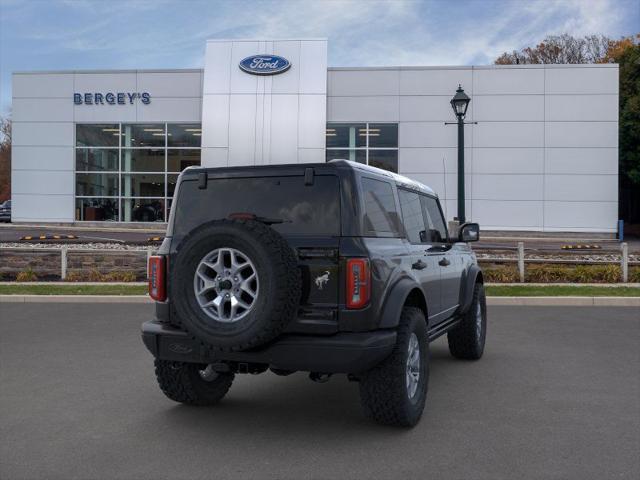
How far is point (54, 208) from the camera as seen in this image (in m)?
33.9

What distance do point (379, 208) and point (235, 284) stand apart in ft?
4.23

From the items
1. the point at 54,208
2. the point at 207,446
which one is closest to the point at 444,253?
the point at 207,446

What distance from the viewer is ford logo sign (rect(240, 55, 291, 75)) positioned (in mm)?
31453

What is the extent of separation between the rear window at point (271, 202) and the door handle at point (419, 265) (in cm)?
98

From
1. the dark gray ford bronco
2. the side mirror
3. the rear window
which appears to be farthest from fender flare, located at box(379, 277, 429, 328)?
the side mirror

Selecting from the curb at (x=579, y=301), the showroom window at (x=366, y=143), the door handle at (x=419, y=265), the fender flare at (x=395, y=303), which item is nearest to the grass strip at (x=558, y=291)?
the curb at (x=579, y=301)

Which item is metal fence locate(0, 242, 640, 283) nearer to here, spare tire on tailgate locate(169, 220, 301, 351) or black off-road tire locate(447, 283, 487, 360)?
black off-road tire locate(447, 283, 487, 360)

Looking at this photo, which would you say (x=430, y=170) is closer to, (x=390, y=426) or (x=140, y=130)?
(x=140, y=130)

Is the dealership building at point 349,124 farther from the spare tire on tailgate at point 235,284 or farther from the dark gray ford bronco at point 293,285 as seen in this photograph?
the spare tire on tailgate at point 235,284

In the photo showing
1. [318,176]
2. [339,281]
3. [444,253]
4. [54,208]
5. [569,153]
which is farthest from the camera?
[54,208]

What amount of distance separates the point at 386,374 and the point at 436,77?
28.8 m

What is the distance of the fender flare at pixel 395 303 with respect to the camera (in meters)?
4.48

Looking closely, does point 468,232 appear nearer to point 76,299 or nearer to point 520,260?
point 76,299

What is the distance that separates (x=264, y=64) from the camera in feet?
103
